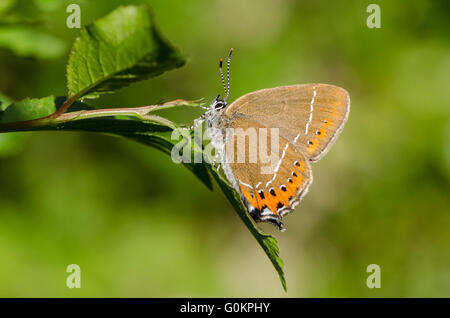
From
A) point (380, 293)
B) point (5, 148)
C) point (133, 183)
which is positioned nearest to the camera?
point (5, 148)

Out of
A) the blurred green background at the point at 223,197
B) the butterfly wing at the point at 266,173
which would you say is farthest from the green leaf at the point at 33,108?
the blurred green background at the point at 223,197

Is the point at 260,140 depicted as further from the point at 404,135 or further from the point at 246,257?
the point at 246,257

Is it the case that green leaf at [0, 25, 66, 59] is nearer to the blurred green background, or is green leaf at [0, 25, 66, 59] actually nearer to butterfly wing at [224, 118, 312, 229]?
butterfly wing at [224, 118, 312, 229]

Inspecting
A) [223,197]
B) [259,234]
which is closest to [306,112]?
[259,234]

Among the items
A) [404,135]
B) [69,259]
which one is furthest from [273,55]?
[69,259]

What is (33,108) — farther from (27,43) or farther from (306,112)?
(306,112)

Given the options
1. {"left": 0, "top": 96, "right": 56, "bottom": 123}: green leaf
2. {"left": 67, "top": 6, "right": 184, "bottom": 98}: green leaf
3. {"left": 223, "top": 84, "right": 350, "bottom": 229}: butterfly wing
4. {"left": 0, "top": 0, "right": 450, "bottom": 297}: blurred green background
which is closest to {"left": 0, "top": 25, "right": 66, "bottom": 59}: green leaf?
{"left": 0, "top": 96, "right": 56, "bottom": 123}: green leaf
